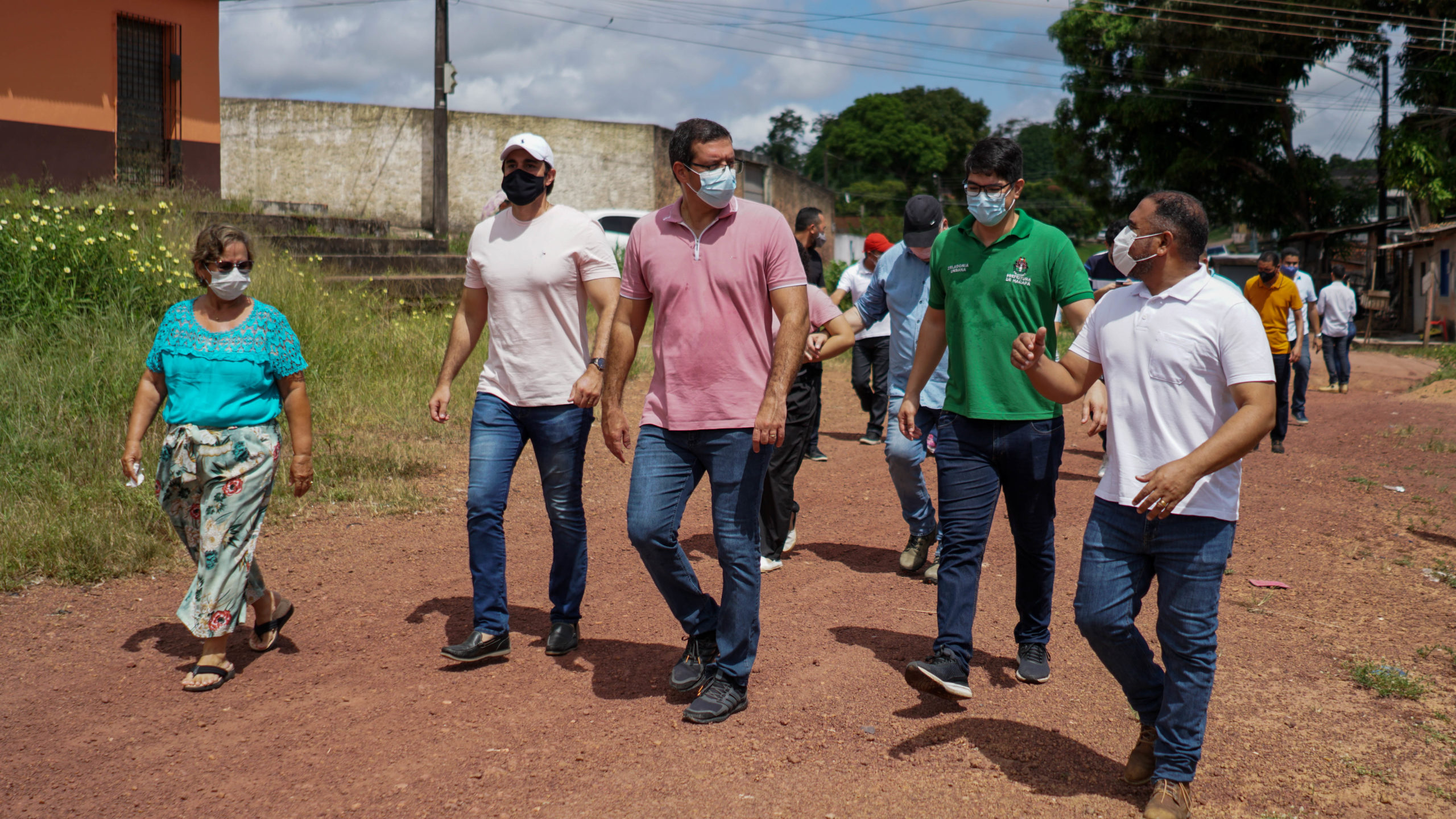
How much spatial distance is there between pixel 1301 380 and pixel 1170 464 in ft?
34.4

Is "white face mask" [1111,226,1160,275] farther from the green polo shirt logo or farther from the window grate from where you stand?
the window grate

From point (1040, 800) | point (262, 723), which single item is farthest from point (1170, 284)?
point (262, 723)

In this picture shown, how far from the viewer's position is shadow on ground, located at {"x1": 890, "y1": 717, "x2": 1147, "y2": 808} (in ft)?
11.4

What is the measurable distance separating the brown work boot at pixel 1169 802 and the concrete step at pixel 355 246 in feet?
36.3

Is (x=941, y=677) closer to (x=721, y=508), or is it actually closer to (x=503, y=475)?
(x=721, y=508)

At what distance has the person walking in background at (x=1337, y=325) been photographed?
583 inches

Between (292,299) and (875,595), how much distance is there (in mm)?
6978

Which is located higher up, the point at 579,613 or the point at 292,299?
the point at 292,299

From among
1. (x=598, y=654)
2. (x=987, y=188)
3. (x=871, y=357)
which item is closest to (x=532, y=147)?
(x=987, y=188)

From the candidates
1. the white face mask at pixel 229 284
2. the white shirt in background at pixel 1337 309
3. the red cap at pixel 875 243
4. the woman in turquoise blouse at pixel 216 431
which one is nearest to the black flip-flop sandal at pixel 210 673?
the woman in turquoise blouse at pixel 216 431

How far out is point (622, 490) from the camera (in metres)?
8.23

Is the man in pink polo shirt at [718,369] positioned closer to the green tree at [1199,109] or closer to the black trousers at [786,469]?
the black trousers at [786,469]

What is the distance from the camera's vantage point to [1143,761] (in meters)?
3.42

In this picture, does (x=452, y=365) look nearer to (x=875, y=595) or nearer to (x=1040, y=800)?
(x=875, y=595)
